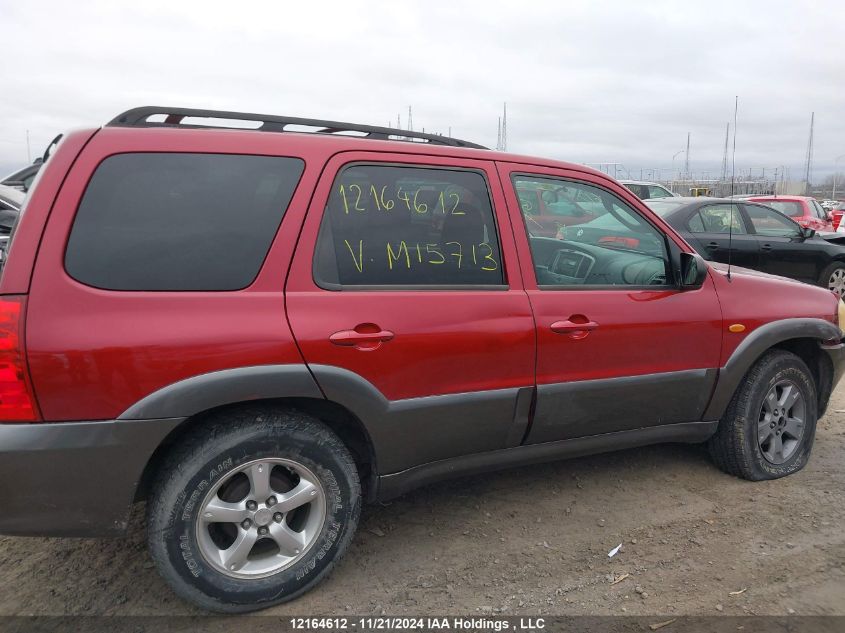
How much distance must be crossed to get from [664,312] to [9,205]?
5.85 meters

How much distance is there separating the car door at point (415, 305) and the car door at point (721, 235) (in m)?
5.52

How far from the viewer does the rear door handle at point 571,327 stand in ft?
9.25

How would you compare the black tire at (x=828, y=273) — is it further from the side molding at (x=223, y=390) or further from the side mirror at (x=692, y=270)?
the side molding at (x=223, y=390)

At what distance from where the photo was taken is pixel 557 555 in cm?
287

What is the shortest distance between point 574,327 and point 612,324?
220 mm

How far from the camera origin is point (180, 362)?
2158 millimetres

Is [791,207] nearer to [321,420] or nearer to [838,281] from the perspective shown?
[838,281]

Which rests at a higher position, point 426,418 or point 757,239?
point 757,239

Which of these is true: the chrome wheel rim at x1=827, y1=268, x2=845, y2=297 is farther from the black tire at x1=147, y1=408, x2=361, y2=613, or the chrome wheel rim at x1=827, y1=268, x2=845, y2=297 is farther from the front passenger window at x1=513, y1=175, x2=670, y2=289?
the black tire at x1=147, y1=408, x2=361, y2=613

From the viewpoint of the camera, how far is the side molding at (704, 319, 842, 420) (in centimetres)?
331

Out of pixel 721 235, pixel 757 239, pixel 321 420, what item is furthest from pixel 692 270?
pixel 757 239

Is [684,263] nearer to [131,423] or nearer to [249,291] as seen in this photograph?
[249,291]

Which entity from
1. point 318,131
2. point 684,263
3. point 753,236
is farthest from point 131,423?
point 753,236

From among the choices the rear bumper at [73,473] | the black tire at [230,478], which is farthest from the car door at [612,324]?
→ the rear bumper at [73,473]
